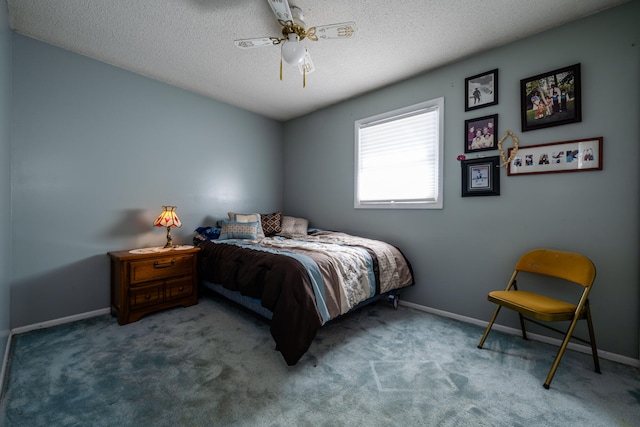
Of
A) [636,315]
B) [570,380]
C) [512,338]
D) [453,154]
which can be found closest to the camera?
[570,380]

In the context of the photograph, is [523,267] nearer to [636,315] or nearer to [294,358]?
[636,315]

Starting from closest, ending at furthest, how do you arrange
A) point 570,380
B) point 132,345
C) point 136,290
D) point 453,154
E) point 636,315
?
point 570,380 < point 636,315 < point 132,345 < point 136,290 < point 453,154

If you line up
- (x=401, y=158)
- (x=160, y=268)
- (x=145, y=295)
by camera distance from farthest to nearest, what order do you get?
(x=401, y=158) < (x=160, y=268) < (x=145, y=295)

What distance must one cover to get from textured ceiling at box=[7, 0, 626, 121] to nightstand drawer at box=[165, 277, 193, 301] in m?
2.30

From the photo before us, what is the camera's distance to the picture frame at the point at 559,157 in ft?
6.43

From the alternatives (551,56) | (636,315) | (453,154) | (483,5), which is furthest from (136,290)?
(551,56)

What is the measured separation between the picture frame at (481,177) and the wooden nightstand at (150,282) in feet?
9.67

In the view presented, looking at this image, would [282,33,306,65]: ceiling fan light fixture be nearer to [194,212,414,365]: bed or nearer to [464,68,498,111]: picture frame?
[194,212,414,365]: bed

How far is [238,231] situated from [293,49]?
2.08m

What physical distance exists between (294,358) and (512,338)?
1.85 m

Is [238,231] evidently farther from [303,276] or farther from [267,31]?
[267,31]

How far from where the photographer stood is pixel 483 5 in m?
1.92

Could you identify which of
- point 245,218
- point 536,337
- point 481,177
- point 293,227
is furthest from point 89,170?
point 536,337

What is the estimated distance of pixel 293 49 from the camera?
1.97m
